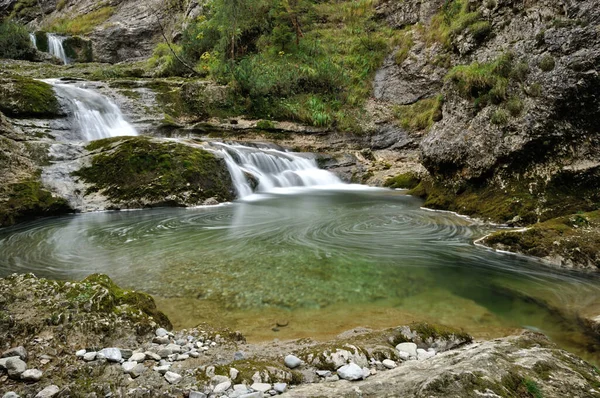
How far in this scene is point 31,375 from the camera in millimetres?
2104

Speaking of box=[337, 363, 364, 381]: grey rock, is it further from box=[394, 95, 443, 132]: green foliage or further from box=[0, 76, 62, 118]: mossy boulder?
box=[394, 95, 443, 132]: green foliage

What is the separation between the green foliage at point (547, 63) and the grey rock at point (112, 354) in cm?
927


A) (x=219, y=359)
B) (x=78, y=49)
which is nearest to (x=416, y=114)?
(x=219, y=359)

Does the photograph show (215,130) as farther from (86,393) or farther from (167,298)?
(86,393)

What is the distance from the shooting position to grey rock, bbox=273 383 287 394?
2169mm

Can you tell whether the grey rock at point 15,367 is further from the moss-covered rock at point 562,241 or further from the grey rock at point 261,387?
the moss-covered rock at point 562,241

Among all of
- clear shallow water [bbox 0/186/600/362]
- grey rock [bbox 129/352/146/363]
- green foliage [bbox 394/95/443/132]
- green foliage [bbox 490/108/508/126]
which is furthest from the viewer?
green foliage [bbox 394/95/443/132]

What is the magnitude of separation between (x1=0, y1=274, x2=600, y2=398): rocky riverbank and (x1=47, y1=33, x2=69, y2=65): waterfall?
31579mm

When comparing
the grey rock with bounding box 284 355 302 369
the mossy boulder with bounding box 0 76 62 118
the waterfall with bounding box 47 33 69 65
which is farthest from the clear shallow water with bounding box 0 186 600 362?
the waterfall with bounding box 47 33 69 65

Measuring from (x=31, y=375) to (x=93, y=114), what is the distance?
47.9 feet

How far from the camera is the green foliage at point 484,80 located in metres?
8.40

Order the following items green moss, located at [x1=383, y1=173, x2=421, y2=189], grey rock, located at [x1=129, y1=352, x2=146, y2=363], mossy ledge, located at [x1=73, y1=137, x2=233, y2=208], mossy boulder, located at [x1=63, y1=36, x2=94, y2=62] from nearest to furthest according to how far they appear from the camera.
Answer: grey rock, located at [x1=129, y1=352, x2=146, y2=363] < mossy ledge, located at [x1=73, y1=137, x2=233, y2=208] < green moss, located at [x1=383, y1=173, x2=421, y2=189] < mossy boulder, located at [x1=63, y1=36, x2=94, y2=62]

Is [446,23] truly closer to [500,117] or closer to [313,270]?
[500,117]

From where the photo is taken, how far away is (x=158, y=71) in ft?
73.7
